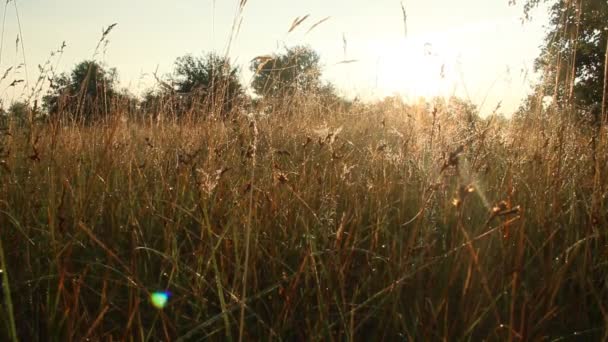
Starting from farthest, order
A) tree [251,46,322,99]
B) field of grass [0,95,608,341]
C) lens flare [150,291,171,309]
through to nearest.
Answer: tree [251,46,322,99] → lens flare [150,291,171,309] → field of grass [0,95,608,341]

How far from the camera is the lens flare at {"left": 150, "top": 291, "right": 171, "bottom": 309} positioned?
1.21 meters

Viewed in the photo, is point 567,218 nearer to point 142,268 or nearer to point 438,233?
point 438,233

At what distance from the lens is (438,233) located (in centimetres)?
163

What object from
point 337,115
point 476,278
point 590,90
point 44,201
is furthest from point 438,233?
point 590,90

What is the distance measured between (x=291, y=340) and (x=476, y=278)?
0.53 metres

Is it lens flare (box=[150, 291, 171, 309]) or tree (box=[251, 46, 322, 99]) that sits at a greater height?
tree (box=[251, 46, 322, 99])

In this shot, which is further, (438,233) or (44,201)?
(44,201)

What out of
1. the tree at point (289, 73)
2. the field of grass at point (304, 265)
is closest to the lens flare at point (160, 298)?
the field of grass at point (304, 265)

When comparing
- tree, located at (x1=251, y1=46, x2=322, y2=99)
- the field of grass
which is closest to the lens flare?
the field of grass

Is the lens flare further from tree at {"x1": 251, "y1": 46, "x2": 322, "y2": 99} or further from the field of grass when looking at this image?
tree at {"x1": 251, "y1": 46, "x2": 322, "y2": 99}

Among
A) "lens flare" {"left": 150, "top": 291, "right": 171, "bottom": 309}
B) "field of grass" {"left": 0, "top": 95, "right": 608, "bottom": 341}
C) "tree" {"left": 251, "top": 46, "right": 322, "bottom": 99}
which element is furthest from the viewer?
"tree" {"left": 251, "top": 46, "right": 322, "bottom": 99}

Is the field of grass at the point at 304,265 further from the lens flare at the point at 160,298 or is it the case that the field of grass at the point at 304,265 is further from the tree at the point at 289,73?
the tree at the point at 289,73

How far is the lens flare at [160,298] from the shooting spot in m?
1.21

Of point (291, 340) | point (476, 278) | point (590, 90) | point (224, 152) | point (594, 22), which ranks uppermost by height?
point (594, 22)
